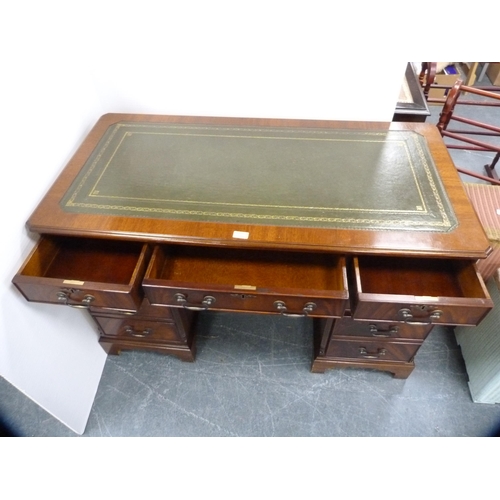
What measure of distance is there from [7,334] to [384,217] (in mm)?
864

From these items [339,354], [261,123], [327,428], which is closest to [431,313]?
[339,354]

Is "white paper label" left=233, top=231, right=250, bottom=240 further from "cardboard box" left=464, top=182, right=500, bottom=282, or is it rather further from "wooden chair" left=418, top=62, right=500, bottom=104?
"wooden chair" left=418, top=62, right=500, bottom=104

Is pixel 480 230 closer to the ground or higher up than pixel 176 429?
higher up

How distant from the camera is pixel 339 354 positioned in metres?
1.03

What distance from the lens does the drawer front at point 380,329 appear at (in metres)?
0.86

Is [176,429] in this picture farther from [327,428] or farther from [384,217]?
[384,217]

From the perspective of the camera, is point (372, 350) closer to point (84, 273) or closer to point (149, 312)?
point (149, 312)

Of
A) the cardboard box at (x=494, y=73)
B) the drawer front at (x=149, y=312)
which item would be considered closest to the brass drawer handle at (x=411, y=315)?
the drawer front at (x=149, y=312)

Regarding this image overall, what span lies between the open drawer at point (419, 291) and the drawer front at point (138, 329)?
1.87 ft

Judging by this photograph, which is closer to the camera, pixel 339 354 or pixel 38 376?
pixel 38 376

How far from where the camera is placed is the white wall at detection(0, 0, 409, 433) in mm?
738

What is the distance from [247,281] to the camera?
0.79 meters

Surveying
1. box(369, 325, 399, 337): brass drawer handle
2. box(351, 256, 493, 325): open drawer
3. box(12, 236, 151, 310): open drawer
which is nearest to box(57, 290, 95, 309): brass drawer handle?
box(12, 236, 151, 310): open drawer

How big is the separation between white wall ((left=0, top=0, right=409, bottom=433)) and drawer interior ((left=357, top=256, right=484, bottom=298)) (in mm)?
489
